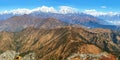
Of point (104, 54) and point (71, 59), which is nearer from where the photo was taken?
point (104, 54)

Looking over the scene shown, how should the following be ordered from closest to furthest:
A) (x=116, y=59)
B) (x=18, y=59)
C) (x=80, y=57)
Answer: (x=18, y=59), (x=116, y=59), (x=80, y=57)

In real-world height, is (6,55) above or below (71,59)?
above

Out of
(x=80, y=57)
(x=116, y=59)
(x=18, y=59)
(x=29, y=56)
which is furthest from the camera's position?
(x=80, y=57)

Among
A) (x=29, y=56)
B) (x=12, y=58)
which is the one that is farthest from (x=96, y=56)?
(x=12, y=58)

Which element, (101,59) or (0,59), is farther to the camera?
(101,59)

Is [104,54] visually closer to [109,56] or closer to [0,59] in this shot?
[109,56]

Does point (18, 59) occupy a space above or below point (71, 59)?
above

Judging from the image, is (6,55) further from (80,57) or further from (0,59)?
(80,57)

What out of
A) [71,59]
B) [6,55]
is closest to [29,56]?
[6,55]

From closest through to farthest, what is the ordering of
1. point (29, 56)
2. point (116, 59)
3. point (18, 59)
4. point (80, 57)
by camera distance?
1. point (18, 59)
2. point (29, 56)
3. point (116, 59)
4. point (80, 57)
